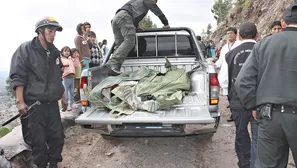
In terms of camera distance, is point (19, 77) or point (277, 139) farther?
point (19, 77)

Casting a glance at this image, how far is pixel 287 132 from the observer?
226 centimetres

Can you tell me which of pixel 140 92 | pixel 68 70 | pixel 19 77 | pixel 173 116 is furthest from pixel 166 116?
pixel 68 70

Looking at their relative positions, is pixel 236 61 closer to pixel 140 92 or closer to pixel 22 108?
pixel 140 92

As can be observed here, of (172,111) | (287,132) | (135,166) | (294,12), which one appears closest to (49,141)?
(135,166)

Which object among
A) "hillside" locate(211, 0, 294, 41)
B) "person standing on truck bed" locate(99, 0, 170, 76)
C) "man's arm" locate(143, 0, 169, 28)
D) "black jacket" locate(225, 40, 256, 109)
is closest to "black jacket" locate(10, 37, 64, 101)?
"person standing on truck bed" locate(99, 0, 170, 76)

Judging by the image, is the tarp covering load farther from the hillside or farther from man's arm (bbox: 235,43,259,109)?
the hillside

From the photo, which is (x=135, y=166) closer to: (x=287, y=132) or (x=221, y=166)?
(x=221, y=166)

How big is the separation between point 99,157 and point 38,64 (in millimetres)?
1630

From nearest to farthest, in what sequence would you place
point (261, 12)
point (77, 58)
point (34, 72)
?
point (34, 72)
point (77, 58)
point (261, 12)

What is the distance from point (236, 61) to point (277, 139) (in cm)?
122

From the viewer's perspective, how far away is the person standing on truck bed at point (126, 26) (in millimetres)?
4770

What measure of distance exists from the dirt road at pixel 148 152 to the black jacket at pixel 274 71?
70.2 inches

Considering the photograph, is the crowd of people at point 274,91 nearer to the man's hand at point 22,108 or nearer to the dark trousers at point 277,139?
the dark trousers at point 277,139

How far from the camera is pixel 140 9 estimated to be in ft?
17.2
